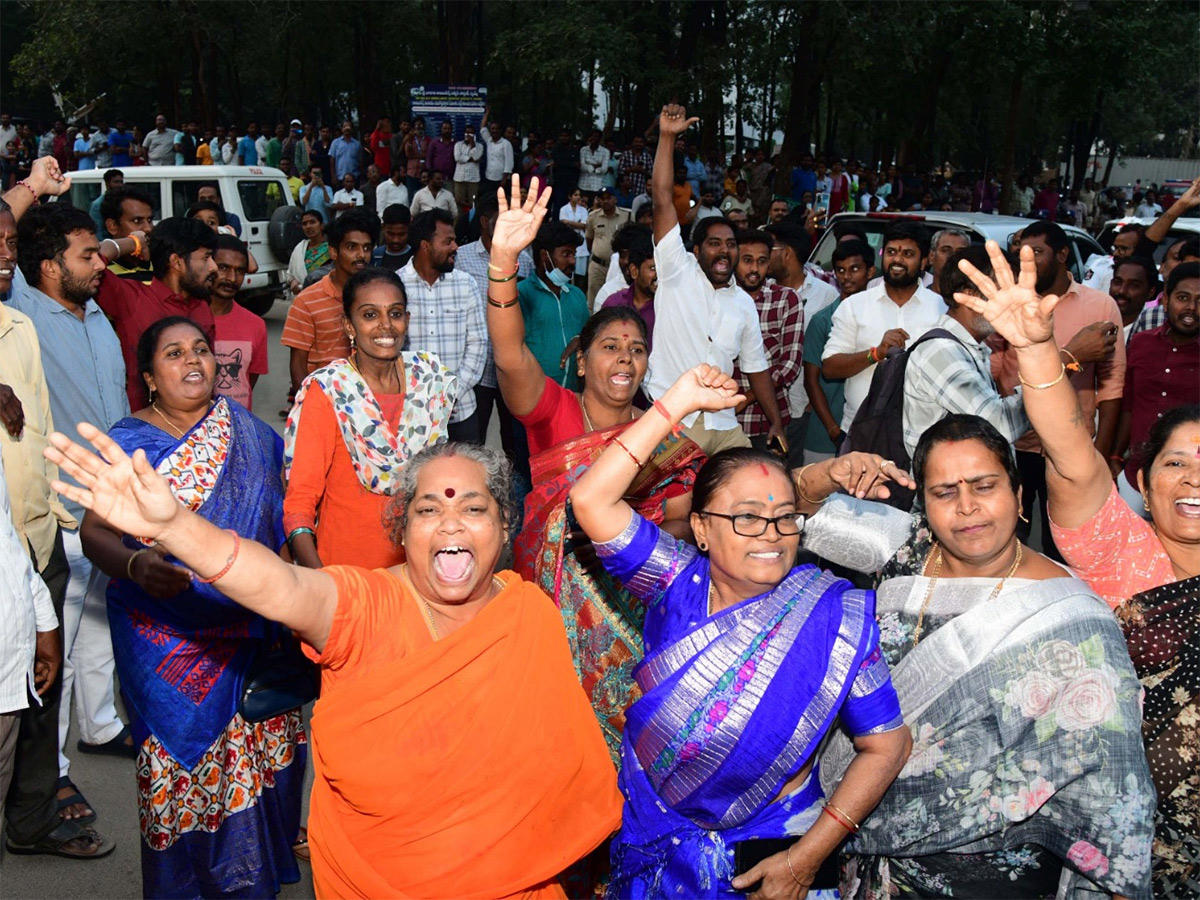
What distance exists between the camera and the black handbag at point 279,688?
3.36 m

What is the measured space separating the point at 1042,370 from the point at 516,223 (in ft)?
5.73

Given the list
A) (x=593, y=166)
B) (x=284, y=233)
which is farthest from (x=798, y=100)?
(x=284, y=233)

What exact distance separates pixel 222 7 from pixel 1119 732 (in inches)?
1193

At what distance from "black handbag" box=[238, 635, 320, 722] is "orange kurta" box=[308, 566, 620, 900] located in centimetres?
81

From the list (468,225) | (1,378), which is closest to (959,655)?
(1,378)

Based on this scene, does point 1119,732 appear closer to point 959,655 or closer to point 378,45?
point 959,655

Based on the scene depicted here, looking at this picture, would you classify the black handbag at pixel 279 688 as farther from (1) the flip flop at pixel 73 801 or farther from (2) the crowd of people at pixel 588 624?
(1) the flip flop at pixel 73 801

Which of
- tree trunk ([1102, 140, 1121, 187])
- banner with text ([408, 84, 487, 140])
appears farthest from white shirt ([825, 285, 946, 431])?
tree trunk ([1102, 140, 1121, 187])

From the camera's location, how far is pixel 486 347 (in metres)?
6.10

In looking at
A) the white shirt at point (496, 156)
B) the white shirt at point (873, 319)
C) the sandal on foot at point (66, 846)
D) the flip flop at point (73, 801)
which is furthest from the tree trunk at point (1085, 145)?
the sandal on foot at point (66, 846)

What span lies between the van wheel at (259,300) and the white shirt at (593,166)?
262 inches

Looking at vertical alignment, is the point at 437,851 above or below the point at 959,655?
below

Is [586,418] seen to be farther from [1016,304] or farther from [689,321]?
[689,321]

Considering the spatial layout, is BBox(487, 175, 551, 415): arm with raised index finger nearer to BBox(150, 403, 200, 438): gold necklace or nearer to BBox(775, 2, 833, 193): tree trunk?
BBox(150, 403, 200, 438): gold necklace
